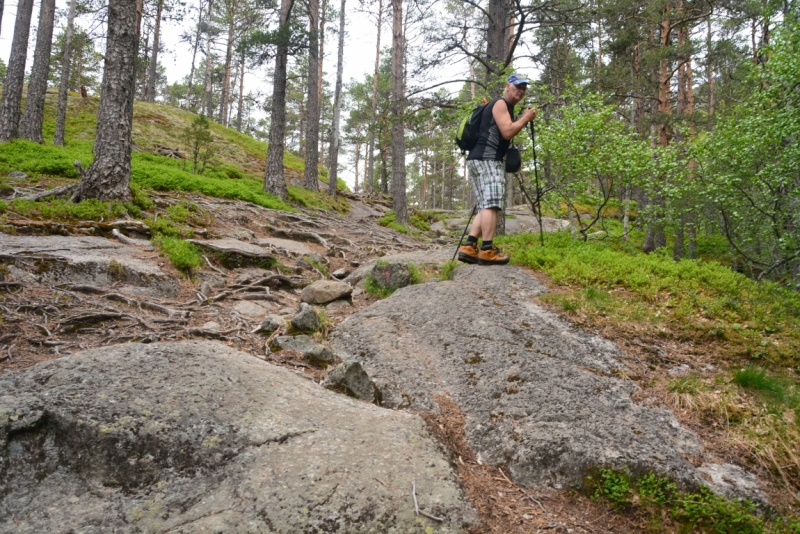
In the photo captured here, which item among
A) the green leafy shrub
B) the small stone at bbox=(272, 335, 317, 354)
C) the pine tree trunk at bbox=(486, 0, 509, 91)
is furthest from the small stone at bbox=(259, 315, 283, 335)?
the pine tree trunk at bbox=(486, 0, 509, 91)

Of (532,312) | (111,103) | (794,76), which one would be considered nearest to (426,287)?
(532,312)

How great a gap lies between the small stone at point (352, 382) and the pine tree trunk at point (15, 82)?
1625cm

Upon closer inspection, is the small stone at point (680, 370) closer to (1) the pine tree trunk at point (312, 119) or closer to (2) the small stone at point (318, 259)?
(2) the small stone at point (318, 259)

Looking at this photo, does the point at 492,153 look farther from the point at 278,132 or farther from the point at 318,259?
the point at 278,132

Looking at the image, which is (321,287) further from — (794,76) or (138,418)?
(794,76)

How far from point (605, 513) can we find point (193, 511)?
2263 mm

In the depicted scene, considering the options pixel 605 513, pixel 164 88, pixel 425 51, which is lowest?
pixel 605 513

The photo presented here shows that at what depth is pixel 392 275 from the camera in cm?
645

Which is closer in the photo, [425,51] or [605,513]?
[605,513]

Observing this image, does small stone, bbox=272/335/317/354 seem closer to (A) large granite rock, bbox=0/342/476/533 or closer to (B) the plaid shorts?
(A) large granite rock, bbox=0/342/476/533

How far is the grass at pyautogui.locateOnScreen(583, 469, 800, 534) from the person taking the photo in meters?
2.29

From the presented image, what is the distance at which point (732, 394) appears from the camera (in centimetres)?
315

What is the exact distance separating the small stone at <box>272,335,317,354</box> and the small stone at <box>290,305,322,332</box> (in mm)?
199

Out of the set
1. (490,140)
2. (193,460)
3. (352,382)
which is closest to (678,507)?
(352,382)
